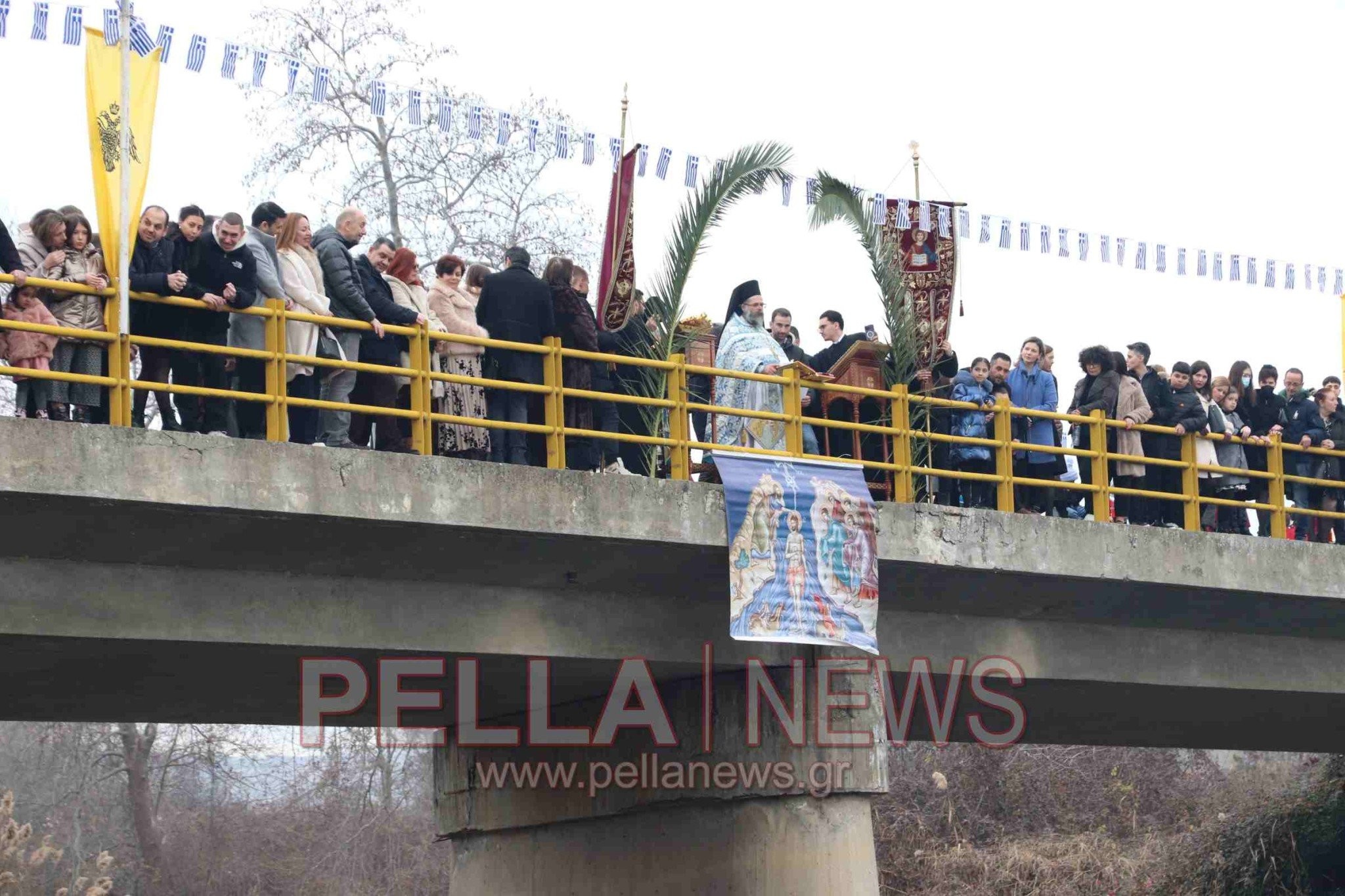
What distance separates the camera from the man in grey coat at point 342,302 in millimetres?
11125

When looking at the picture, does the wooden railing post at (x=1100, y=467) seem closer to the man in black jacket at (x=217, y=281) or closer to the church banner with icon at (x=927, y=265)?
the church banner with icon at (x=927, y=265)

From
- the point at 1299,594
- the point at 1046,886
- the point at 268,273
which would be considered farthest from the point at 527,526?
the point at 1046,886

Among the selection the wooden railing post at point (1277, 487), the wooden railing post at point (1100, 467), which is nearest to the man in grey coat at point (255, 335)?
the wooden railing post at point (1100, 467)

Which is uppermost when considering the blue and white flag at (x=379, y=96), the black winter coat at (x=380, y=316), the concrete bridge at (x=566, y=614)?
the blue and white flag at (x=379, y=96)

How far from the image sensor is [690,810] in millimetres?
13148

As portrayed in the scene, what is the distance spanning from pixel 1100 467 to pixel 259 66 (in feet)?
22.7

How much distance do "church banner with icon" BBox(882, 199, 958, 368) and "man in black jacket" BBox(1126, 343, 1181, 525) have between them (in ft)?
6.28

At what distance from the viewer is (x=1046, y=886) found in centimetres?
2497

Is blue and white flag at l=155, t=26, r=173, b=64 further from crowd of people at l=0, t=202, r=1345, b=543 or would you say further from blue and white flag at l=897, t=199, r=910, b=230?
blue and white flag at l=897, t=199, r=910, b=230

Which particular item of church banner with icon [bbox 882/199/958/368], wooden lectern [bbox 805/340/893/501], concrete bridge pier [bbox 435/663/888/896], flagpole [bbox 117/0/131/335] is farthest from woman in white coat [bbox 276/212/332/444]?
church banner with icon [bbox 882/199/958/368]

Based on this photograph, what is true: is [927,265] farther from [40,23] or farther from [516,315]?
[40,23]

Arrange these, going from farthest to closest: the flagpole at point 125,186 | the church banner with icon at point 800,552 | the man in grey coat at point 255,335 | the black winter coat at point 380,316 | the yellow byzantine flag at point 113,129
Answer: the church banner with icon at point 800,552
the black winter coat at point 380,316
the man in grey coat at point 255,335
the yellow byzantine flag at point 113,129
the flagpole at point 125,186

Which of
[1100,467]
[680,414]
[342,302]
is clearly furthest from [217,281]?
[1100,467]

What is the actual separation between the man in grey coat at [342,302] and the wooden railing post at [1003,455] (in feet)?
15.8
